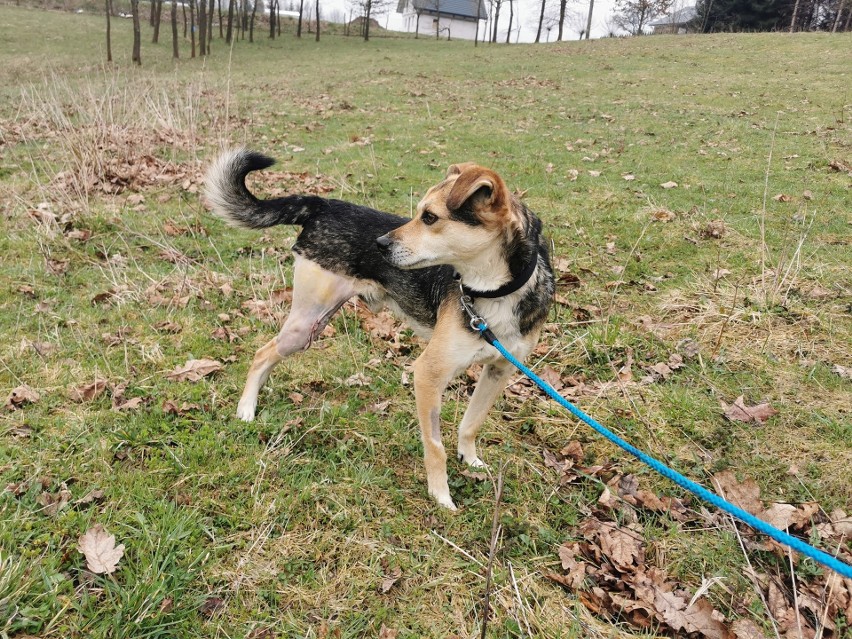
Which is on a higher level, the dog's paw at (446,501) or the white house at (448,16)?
the white house at (448,16)

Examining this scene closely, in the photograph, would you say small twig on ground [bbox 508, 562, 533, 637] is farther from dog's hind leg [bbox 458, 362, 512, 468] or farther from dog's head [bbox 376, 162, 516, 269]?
dog's head [bbox 376, 162, 516, 269]

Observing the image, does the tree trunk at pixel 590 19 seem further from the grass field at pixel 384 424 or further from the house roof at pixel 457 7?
the grass field at pixel 384 424

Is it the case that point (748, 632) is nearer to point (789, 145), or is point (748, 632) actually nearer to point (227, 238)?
point (227, 238)

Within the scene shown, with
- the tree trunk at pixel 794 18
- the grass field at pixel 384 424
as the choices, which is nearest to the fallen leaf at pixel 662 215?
the grass field at pixel 384 424

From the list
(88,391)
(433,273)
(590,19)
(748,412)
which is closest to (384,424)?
(433,273)

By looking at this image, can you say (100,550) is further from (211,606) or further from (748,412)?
(748,412)

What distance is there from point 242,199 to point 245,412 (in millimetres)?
1736

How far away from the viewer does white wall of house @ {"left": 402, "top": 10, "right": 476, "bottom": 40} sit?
82625 mm

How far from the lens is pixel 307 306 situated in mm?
4227

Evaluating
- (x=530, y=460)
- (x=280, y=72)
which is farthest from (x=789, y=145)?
(x=280, y=72)

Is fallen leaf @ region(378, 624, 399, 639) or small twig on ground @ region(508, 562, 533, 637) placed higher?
small twig on ground @ region(508, 562, 533, 637)

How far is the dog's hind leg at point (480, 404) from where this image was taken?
379cm

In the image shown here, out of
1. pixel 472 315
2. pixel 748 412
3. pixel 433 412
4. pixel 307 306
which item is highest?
pixel 472 315

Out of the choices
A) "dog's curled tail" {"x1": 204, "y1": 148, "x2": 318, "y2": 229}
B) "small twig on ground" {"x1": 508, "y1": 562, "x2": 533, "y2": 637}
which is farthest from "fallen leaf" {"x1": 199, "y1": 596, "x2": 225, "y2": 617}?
"dog's curled tail" {"x1": 204, "y1": 148, "x2": 318, "y2": 229}
